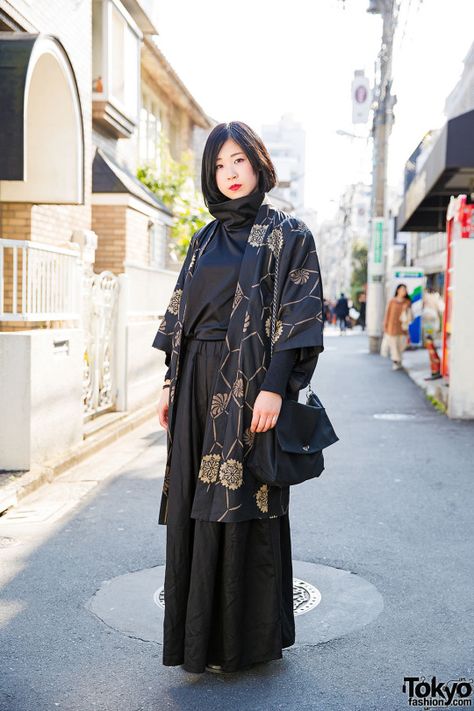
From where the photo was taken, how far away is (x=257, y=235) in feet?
10.3

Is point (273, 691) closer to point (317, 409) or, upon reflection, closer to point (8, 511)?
point (317, 409)

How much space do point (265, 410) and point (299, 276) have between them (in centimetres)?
52

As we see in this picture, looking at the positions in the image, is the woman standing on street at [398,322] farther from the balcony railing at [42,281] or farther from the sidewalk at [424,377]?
the balcony railing at [42,281]

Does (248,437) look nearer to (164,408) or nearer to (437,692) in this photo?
(164,408)

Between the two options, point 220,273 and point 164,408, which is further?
point 164,408

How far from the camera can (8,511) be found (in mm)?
5820

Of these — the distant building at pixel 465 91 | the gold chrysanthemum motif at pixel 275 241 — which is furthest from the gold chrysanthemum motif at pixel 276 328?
the distant building at pixel 465 91

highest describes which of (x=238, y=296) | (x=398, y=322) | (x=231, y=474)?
(x=238, y=296)

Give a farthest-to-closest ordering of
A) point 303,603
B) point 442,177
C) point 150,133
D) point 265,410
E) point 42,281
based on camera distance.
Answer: point 150,133 < point 442,177 < point 42,281 < point 303,603 < point 265,410

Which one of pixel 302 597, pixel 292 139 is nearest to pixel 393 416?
pixel 302 597

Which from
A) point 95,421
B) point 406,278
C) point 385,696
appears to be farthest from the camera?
point 406,278

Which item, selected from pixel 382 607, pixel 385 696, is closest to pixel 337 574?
pixel 382 607

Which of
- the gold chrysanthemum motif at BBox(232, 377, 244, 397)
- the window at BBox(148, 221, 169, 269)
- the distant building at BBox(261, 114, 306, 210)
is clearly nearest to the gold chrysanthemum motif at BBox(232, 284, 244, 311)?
the gold chrysanthemum motif at BBox(232, 377, 244, 397)

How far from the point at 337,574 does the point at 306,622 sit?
2.43 ft
